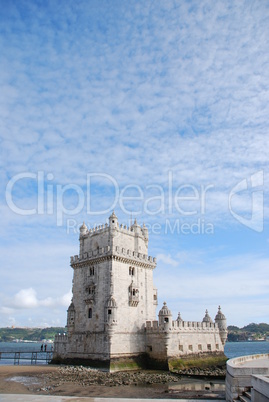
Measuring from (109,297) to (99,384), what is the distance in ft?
41.0

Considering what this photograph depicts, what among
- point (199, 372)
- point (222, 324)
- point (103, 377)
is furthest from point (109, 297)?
point (222, 324)

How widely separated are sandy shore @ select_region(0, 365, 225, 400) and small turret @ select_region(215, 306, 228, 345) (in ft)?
62.6

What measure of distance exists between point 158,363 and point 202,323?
11.1m

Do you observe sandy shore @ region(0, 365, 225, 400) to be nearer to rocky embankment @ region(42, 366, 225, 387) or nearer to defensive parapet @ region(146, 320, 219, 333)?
rocky embankment @ region(42, 366, 225, 387)

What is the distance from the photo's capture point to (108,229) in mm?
48594

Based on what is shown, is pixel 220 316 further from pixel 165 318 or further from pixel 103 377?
pixel 103 377

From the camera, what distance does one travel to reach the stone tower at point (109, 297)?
143ft

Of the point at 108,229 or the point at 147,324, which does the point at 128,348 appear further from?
the point at 108,229

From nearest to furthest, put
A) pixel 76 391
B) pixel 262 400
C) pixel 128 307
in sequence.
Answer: pixel 262 400, pixel 76 391, pixel 128 307

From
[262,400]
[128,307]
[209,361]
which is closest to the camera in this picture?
[262,400]

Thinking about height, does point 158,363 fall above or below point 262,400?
below

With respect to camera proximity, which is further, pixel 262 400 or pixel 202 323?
pixel 202 323

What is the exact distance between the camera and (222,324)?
56312mm

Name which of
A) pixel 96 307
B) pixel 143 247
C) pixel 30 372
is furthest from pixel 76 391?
pixel 143 247
